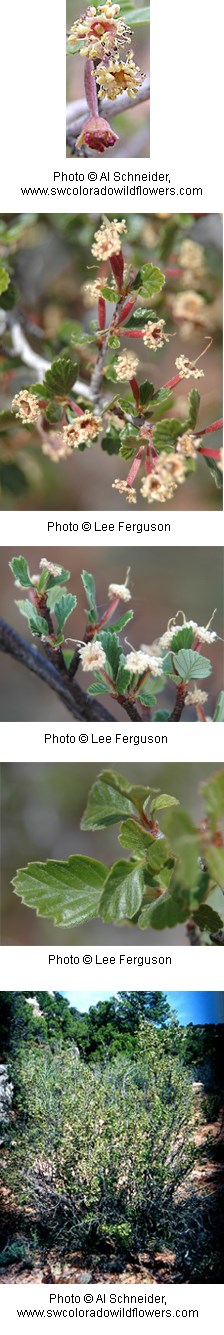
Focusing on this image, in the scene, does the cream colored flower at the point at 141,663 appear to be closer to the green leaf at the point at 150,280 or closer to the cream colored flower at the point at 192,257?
the green leaf at the point at 150,280

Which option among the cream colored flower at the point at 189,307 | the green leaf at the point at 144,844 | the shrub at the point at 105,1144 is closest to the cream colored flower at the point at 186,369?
the cream colored flower at the point at 189,307

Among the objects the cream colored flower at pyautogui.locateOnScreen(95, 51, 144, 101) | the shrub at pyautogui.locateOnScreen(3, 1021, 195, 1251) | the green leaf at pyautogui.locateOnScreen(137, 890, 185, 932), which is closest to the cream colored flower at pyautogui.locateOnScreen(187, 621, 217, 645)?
the green leaf at pyautogui.locateOnScreen(137, 890, 185, 932)

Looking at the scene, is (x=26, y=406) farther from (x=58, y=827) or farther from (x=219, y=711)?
(x=58, y=827)

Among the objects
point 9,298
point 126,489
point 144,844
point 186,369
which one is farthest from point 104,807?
point 9,298

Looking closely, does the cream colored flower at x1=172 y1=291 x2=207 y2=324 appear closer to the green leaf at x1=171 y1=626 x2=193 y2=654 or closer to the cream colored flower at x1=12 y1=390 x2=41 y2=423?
the cream colored flower at x1=12 y1=390 x2=41 y2=423

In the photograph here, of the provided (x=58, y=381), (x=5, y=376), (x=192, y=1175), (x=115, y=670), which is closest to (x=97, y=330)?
(x=58, y=381)

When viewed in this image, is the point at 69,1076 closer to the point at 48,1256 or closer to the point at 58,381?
the point at 48,1256
